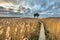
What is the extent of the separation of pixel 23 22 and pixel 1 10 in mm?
409

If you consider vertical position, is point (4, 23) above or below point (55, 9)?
below

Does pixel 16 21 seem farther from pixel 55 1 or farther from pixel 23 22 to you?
pixel 55 1

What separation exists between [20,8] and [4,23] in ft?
A: 1.17

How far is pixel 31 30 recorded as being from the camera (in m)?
2.66

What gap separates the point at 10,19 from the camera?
2658 mm

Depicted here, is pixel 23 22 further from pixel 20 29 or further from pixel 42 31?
pixel 42 31

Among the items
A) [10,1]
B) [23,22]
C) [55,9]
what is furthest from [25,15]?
[55,9]

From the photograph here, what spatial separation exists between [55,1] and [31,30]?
2.01 feet

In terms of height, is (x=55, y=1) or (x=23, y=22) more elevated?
(x=55, y=1)

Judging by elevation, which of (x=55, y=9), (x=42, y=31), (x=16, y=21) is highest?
(x=55, y=9)

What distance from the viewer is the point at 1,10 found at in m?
2.67

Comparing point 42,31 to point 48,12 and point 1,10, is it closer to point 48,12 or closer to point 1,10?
point 48,12

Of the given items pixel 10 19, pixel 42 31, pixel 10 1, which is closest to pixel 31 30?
pixel 42 31

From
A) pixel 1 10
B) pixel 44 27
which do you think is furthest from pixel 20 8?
pixel 44 27
